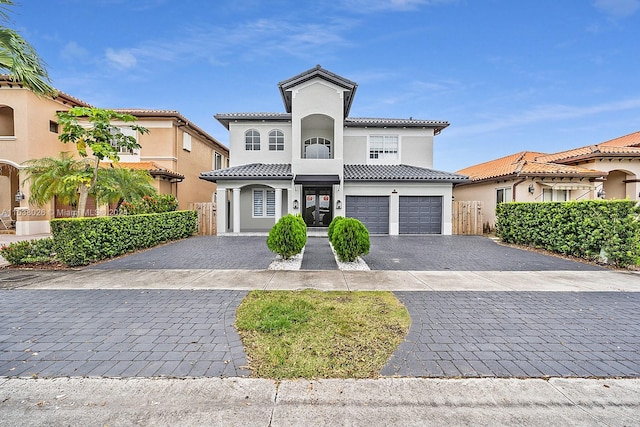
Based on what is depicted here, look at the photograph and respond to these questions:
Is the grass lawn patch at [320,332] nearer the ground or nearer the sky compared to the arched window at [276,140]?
nearer the ground

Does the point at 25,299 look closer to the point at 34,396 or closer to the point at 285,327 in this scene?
the point at 34,396

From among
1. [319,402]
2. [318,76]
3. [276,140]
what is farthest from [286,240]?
[276,140]

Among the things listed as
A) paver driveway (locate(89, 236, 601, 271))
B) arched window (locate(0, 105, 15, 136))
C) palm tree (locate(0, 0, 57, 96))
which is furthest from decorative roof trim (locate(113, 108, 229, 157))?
palm tree (locate(0, 0, 57, 96))

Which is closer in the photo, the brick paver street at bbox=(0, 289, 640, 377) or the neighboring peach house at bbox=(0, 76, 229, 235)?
the brick paver street at bbox=(0, 289, 640, 377)

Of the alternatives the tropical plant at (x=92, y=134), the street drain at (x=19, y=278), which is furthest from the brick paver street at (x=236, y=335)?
the tropical plant at (x=92, y=134)

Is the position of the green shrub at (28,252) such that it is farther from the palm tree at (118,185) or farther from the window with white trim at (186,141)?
the window with white trim at (186,141)

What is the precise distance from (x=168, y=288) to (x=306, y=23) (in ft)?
55.5

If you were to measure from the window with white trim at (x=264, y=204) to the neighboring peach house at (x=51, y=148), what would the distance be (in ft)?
17.2

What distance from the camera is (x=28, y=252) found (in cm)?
881

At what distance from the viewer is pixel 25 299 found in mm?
5730

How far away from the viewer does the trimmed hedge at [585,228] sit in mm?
8758

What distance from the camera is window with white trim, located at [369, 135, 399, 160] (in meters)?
19.0

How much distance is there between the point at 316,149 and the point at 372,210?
18.2 ft

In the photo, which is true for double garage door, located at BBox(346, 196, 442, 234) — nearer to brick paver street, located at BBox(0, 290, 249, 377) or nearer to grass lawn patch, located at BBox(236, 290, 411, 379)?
grass lawn patch, located at BBox(236, 290, 411, 379)
